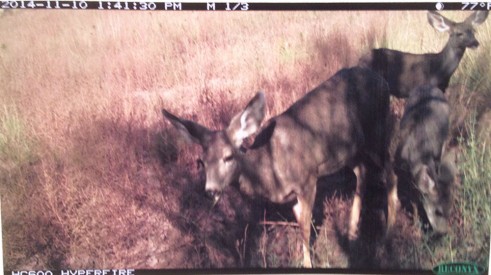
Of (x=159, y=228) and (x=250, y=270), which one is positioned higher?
(x=159, y=228)

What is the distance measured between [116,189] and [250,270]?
98 cm

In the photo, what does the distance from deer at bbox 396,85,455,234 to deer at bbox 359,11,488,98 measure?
65mm

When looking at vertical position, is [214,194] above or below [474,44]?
below

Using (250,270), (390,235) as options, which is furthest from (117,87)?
(390,235)

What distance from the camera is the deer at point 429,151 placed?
3877 millimetres

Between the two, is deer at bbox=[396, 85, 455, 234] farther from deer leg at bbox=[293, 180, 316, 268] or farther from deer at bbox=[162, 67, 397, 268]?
deer leg at bbox=[293, 180, 316, 268]

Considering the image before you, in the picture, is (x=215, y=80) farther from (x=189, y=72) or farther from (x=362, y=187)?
(x=362, y=187)

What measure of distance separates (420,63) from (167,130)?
1577 millimetres

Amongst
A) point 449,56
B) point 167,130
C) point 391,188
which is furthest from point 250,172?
point 449,56

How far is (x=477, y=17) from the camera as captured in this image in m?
3.74

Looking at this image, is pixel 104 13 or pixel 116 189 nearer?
pixel 104 13

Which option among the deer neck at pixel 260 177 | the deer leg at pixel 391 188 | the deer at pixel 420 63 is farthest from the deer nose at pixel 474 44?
the deer neck at pixel 260 177

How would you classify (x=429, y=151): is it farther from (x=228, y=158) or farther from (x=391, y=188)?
(x=228, y=158)

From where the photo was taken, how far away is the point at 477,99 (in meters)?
3.85
